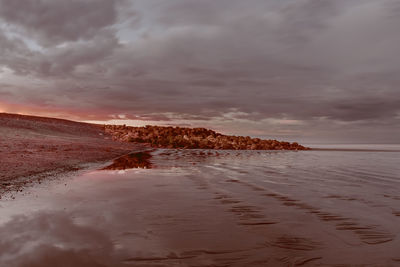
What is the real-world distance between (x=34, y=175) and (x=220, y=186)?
301 inches

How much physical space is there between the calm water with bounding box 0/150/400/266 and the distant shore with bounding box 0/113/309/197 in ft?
10.8

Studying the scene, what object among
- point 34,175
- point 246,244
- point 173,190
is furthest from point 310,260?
point 34,175

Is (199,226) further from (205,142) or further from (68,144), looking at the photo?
(205,142)

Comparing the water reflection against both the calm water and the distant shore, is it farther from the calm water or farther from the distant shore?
the calm water

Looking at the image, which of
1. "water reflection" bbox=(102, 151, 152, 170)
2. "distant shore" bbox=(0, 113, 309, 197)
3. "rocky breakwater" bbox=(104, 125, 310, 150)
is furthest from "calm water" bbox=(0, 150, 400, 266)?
"rocky breakwater" bbox=(104, 125, 310, 150)

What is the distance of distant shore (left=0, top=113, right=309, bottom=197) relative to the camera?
37.9 ft

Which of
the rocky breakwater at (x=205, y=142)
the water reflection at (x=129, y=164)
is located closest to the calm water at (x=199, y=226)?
the water reflection at (x=129, y=164)

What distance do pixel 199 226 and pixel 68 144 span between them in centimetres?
2337

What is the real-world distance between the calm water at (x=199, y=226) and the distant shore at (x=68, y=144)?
3.28 meters

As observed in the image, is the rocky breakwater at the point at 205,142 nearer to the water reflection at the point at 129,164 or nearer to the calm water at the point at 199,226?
the water reflection at the point at 129,164

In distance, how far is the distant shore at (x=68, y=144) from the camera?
37.9 feet

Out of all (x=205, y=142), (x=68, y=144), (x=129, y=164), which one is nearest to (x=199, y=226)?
(x=129, y=164)

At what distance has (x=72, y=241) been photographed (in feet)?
14.4

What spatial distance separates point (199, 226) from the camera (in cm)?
527
